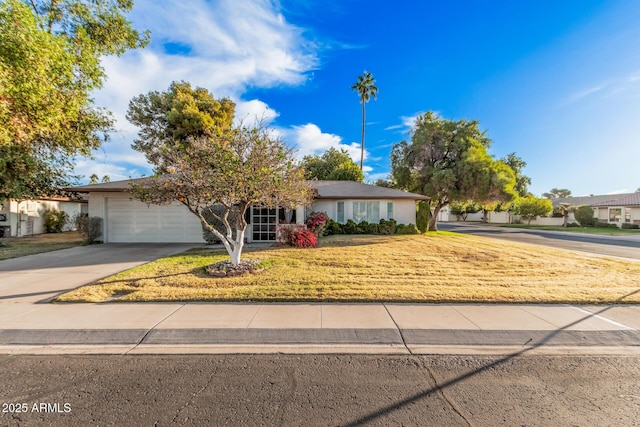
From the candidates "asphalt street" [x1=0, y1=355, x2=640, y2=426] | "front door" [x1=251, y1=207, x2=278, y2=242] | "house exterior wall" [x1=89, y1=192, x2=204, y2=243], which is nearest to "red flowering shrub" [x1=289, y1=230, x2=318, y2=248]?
"front door" [x1=251, y1=207, x2=278, y2=242]

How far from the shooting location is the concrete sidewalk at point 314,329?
13.7ft

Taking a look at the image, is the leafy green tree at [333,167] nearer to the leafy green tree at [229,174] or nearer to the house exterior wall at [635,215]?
the leafy green tree at [229,174]

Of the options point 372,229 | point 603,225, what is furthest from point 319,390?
point 603,225

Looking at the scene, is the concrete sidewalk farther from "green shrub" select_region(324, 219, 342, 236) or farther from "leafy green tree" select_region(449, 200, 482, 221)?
"leafy green tree" select_region(449, 200, 482, 221)

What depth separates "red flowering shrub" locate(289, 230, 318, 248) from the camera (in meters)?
12.7

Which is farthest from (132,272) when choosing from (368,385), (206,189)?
(368,385)

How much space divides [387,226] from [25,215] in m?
24.4

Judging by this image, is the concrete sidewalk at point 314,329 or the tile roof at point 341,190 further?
the tile roof at point 341,190

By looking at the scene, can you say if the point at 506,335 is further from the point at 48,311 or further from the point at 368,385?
the point at 48,311

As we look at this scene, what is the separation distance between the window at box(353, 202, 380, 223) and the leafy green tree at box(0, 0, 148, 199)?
13.2 metres

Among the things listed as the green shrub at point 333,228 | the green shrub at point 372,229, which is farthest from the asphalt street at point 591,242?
the green shrub at point 333,228

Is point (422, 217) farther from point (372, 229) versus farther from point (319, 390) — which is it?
point (319, 390)

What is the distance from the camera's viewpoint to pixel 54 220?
66.8ft

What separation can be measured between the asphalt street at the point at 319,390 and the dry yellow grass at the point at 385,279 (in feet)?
7.40
